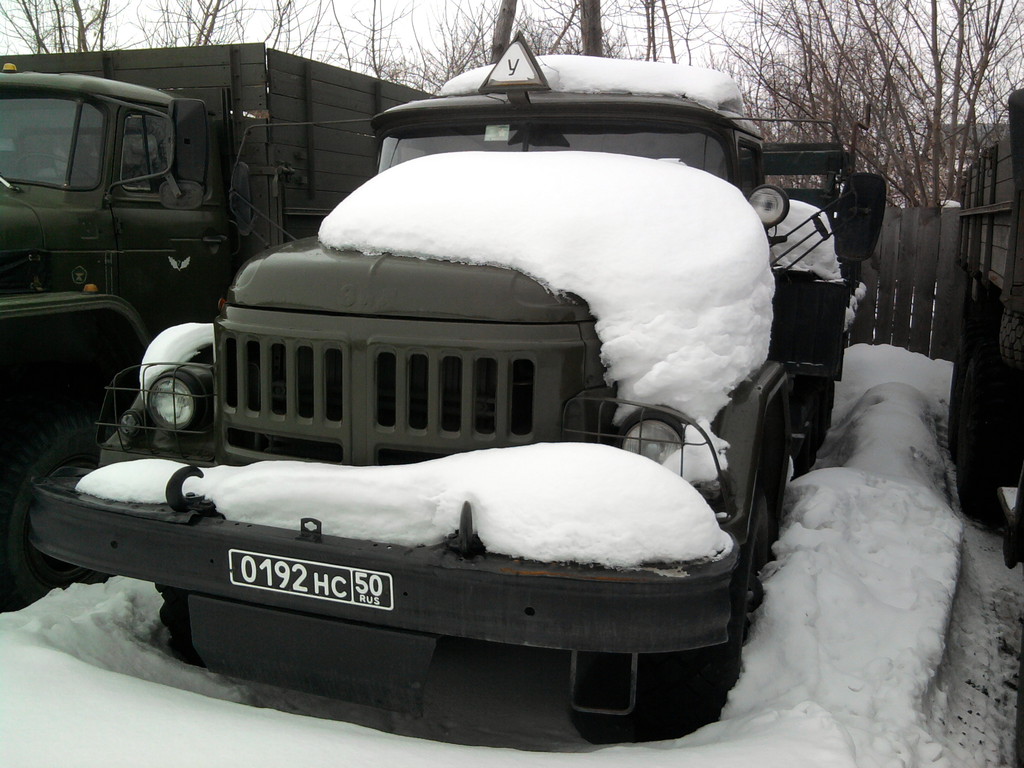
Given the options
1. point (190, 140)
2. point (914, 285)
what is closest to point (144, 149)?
point (190, 140)

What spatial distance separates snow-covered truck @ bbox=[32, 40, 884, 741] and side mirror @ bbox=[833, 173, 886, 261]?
2.10ft

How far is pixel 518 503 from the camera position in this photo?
2.33 m

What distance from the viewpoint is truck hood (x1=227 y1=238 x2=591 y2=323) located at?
262 centimetres

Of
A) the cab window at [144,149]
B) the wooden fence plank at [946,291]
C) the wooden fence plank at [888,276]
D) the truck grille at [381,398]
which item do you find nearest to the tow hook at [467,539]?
the truck grille at [381,398]

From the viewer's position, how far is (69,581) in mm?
Answer: 3922

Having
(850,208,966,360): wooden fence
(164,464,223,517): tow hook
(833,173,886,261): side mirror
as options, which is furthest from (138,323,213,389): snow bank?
(850,208,966,360): wooden fence

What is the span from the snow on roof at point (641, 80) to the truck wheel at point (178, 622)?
261 cm

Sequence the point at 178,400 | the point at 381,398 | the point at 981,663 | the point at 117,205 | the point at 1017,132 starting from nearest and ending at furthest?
the point at 381,398, the point at 1017,132, the point at 178,400, the point at 981,663, the point at 117,205

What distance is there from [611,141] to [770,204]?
0.71m

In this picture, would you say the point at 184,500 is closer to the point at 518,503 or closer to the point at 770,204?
the point at 518,503

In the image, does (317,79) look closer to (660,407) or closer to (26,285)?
(26,285)

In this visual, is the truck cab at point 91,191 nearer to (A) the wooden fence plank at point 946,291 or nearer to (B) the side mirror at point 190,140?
(B) the side mirror at point 190,140

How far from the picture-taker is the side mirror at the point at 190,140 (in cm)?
415

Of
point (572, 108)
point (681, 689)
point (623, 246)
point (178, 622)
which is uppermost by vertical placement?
point (572, 108)
